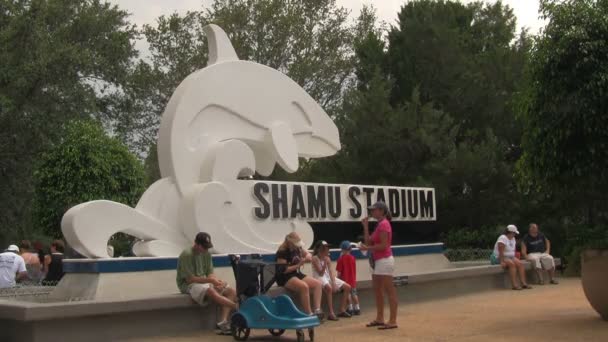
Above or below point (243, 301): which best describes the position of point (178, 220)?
above

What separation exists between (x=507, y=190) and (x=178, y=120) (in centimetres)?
1273

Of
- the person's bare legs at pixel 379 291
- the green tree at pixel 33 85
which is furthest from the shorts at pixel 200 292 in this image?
the green tree at pixel 33 85

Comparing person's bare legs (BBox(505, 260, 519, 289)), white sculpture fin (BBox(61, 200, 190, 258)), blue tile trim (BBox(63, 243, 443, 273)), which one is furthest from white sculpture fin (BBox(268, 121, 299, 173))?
person's bare legs (BBox(505, 260, 519, 289))

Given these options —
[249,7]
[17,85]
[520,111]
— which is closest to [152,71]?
[249,7]

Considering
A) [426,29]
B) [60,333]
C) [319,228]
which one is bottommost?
[60,333]

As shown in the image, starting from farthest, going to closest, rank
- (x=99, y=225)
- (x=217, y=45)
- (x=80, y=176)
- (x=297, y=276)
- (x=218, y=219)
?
(x=80, y=176)
(x=217, y=45)
(x=218, y=219)
(x=99, y=225)
(x=297, y=276)

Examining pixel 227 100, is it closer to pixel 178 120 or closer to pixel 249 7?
pixel 178 120

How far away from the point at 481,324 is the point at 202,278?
11.4 ft

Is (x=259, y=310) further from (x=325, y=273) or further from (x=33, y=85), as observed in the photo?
(x=33, y=85)

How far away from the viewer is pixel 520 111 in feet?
33.5

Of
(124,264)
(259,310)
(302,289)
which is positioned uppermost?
(124,264)

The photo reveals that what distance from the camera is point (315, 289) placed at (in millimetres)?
10203

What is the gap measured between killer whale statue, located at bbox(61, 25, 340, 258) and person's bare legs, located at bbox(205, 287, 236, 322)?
2934 mm

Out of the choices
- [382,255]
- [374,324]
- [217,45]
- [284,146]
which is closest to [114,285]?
[374,324]
